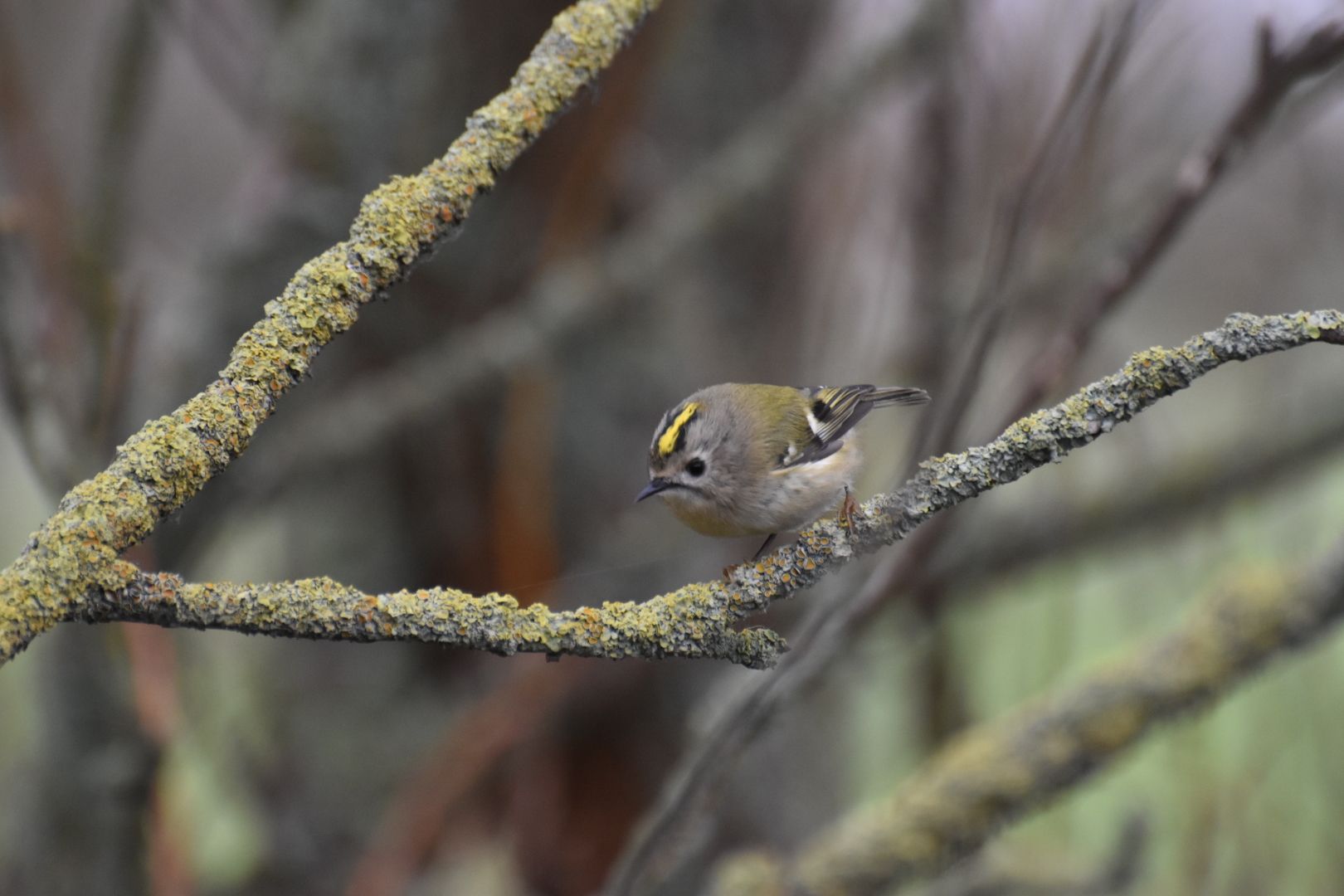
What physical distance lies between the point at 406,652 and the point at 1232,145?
247 cm

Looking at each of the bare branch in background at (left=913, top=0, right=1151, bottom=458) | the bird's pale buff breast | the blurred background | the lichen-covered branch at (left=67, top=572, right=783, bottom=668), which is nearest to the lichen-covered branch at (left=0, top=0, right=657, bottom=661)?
the lichen-covered branch at (left=67, top=572, right=783, bottom=668)

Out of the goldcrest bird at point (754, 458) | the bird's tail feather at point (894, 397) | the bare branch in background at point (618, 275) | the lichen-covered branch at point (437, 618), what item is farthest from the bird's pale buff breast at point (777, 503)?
the bare branch in background at point (618, 275)

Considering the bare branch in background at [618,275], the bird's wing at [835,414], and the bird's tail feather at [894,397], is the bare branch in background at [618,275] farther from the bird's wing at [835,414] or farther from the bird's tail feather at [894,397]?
the bird's tail feather at [894,397]

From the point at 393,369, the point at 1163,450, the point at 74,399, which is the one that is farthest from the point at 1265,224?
the point at 74,399

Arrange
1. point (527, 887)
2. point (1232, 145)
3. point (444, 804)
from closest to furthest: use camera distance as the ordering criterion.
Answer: point (1232, 145) → point (444, 804) → point (527, 887)

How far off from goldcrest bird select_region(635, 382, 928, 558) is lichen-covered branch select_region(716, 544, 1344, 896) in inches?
21.1

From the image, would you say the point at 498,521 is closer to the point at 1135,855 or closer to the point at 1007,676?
the point at 1135,855

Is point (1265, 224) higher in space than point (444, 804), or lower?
higher

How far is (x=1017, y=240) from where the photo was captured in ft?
4.47

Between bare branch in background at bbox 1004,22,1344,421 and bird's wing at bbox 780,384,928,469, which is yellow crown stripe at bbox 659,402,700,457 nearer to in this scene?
bird's wing at bbox 780,384,928,469

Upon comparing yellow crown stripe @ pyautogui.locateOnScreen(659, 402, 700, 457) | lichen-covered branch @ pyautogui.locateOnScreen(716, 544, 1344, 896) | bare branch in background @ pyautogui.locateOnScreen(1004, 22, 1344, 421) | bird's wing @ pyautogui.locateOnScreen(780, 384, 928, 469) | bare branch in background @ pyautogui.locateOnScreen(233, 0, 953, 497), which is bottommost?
lichen-covered branch @ pyautogui.locateOnScreen(716, 544, 1344, 896)

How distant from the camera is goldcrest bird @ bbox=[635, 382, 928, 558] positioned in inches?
61.5

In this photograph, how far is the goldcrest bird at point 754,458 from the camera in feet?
5.12

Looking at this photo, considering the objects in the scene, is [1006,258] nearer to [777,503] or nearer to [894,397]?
[894,397]
